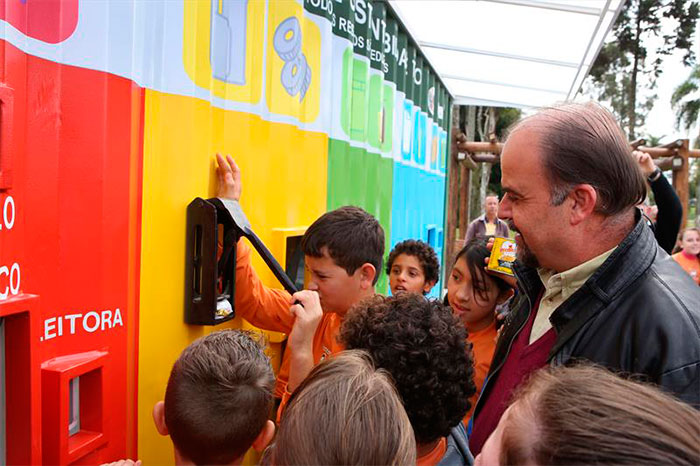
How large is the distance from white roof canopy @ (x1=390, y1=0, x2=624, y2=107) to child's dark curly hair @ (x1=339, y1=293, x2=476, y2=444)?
3.41 metres

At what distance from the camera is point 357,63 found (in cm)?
400

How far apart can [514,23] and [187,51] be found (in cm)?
426

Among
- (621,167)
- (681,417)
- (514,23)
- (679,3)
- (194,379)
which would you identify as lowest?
(194,379)

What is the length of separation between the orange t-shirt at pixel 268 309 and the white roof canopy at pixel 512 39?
112 inches

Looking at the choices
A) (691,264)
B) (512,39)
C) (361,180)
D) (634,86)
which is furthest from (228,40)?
(634,86)

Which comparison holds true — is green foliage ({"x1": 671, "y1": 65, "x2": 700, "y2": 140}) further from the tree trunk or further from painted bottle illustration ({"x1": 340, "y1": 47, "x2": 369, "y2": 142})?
painted bottle illustration ({"x1": 340, "y1": 47, "x2": 369, "y2": 142})

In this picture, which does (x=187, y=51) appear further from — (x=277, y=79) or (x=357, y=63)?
(x=357, y=63)

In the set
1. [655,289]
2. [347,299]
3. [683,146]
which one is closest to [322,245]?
[347,299]

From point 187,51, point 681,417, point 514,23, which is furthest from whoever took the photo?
point 514,23

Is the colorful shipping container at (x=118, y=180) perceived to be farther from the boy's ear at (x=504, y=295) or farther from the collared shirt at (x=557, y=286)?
the collared shirt at (x=557, y=286)

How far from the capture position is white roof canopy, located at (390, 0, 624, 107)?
5.12 m

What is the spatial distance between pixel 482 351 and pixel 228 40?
1598 millimetres

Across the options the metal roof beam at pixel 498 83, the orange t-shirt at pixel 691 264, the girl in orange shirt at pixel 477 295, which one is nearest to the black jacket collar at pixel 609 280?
the girl in orange shirt at pixel 477 295

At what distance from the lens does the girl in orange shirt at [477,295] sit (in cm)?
283
